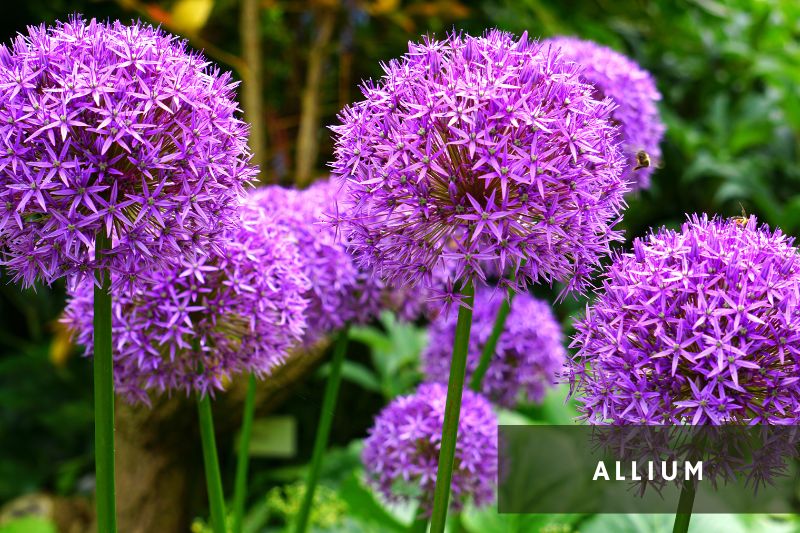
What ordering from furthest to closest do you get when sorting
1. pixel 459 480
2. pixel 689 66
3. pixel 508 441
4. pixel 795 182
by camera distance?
1. pixel 689 66
2. pixel 795 182
3. pixel 508 441
4. pixel 459 480

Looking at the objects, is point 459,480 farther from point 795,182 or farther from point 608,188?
point 795,182

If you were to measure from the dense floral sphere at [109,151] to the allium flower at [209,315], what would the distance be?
21cm

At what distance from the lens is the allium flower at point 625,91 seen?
2.37 meters

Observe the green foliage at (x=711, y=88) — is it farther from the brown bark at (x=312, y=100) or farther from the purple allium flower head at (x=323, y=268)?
the purple allium flower head at (x=323, y=268)

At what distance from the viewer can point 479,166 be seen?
4.38ft

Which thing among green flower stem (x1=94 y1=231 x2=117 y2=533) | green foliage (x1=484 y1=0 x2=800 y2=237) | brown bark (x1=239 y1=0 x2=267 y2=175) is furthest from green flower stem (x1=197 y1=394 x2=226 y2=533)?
green foliage (x1=484 y1=0 x2=800 y2=237)

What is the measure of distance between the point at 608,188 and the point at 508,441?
1.57 meters

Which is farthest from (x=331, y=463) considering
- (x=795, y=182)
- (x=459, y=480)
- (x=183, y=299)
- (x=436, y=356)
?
(x=795, y=182)

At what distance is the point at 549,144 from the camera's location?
1404 millimetres

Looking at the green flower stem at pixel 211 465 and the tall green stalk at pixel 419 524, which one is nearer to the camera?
the green flower stem at pixel 211 465

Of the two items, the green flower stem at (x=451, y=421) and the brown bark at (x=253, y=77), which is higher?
the brown bark at (x=253, y=77)

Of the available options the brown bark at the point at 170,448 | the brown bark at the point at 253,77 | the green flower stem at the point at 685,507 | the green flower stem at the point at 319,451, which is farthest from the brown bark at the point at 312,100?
the green flower stem at the point at 685,507

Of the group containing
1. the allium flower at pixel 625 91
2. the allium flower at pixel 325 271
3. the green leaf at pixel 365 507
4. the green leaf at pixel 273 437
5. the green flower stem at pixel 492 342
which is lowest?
the green leaf at pixel 365 507

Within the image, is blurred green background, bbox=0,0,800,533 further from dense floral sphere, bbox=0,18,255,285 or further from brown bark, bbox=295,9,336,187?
dense floral sphere, bbox=0,18,255,285
